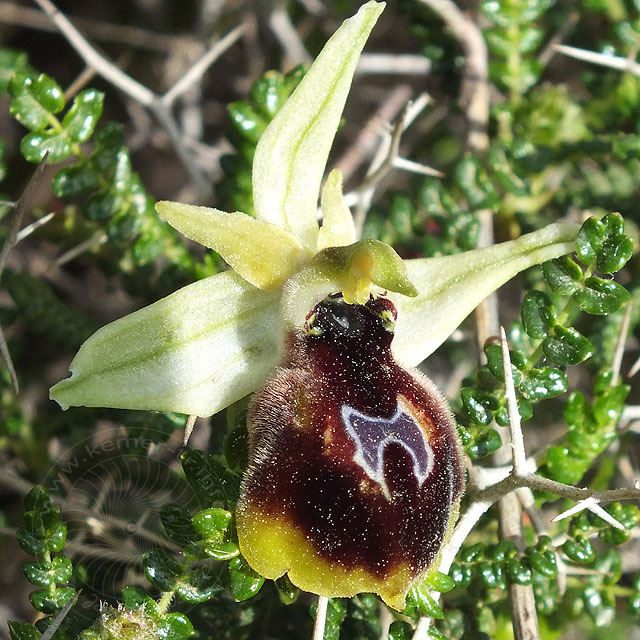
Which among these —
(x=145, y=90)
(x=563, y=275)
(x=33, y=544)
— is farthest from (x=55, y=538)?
(x=145, y=90)

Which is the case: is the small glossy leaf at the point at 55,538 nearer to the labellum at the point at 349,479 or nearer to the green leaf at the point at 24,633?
the green leaf at the point at 24,633

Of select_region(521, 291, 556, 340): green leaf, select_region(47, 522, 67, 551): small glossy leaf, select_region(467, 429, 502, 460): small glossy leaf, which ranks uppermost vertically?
select_region(521, 291, 556, 340): green leaf

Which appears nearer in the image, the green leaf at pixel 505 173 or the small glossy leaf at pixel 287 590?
the small glossy leaf at pixel 287 590

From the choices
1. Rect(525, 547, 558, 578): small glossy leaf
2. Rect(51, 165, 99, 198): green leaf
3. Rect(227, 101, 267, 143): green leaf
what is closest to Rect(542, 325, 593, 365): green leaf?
Rect(525, 547, 558, 578): small glossy leaf

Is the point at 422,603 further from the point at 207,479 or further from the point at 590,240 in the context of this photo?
the point at 590,240

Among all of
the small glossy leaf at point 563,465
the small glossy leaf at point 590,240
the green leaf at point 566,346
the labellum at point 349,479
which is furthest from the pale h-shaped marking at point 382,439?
the small glossy leaf at point 590,240

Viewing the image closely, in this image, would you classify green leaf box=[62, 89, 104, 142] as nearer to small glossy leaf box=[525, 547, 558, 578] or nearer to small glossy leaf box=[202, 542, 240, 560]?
small glossy leaf box=[202, 542, 240, 560]
